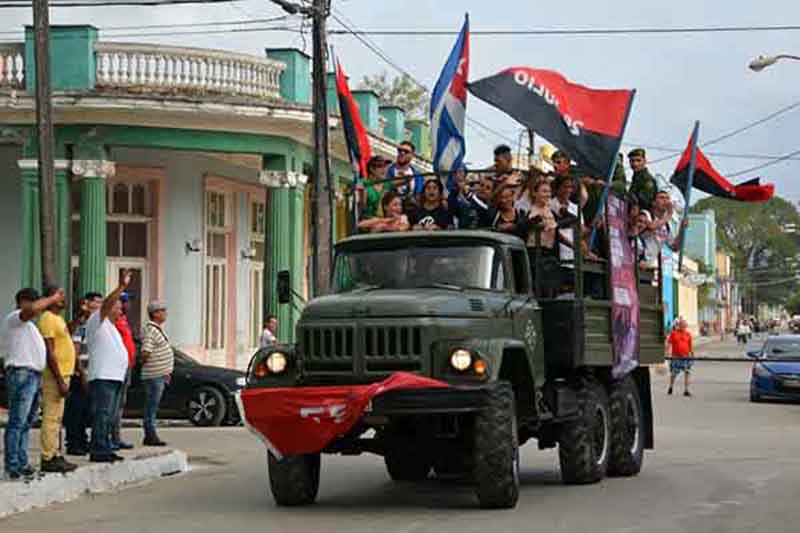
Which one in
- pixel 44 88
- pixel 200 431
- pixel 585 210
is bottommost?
pixel 200 431

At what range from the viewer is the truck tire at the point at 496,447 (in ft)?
40.4

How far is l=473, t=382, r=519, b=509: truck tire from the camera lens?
1230 centimetres

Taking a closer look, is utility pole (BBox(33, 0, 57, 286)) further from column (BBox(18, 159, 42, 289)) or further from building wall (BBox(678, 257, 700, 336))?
building wall (BBox(678, 257, 700, 336))

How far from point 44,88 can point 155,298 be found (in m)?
12.0

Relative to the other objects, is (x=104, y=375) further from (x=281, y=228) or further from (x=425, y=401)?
(x=281, y=228)

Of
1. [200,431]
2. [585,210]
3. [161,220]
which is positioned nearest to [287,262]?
[161,220]

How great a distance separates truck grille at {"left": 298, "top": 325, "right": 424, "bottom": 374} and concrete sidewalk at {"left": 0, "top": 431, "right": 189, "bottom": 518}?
9.30 ft

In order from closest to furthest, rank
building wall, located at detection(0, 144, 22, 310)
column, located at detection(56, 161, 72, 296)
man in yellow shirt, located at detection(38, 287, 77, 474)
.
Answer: man in yellow shirt, located at detection(38, 287, 77, 474)
column, located at detection(56, 161, 72, 296)
building wall, located at detection(0, 144, 22, 310)

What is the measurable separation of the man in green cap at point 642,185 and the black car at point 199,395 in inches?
357

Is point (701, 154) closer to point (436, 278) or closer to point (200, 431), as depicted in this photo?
point (436, 278)

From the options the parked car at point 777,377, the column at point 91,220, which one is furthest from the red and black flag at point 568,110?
the parked car at point 777,377

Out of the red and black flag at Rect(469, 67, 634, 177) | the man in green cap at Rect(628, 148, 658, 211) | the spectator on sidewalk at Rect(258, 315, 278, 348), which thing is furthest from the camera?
the spectator on sidewalk at Rect(258, 315, 278, 348)

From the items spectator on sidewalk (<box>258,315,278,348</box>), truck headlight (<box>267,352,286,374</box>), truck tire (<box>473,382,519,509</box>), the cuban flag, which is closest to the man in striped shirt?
the cuban flag

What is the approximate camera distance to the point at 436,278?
13.5m
